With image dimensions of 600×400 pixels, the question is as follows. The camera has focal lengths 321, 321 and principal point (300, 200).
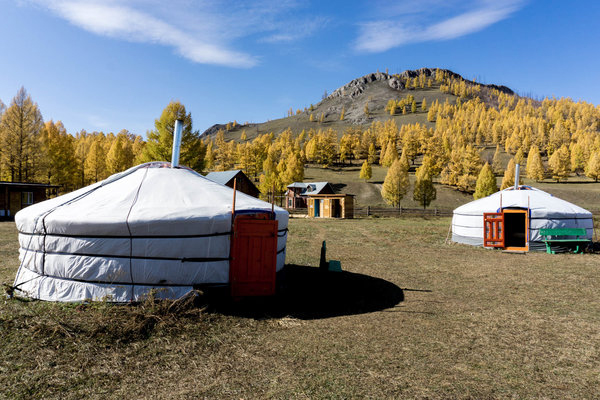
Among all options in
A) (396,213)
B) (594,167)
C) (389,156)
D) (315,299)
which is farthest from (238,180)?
(594,167)

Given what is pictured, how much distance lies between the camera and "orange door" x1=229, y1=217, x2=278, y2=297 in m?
6.43

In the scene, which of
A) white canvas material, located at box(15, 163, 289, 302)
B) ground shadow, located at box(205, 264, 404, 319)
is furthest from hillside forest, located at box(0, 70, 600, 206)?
white canvas material, located at box(15, 163, 289, 302)

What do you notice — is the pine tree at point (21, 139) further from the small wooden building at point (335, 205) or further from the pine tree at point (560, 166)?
Result: the pine tree at point (560, 166)

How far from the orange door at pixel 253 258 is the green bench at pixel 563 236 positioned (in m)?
12.7

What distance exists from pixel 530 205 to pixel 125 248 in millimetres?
15727

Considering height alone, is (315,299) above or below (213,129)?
below

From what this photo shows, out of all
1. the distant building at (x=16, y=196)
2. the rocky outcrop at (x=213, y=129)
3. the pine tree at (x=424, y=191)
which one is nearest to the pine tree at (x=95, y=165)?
the distant building at (x=16, y=196)

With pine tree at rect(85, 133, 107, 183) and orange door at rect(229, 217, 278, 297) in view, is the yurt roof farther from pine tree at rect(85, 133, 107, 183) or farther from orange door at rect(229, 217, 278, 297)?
pine tree at rect(85, 133, 107, 183)

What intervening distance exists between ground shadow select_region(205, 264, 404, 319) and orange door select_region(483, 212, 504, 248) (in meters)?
8.48

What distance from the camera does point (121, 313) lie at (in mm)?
5492

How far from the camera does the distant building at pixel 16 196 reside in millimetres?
24422

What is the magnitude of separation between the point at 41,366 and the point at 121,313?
5.23ft

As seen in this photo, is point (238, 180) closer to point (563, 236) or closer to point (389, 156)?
point (563, 236)

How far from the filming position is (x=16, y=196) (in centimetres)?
2552
